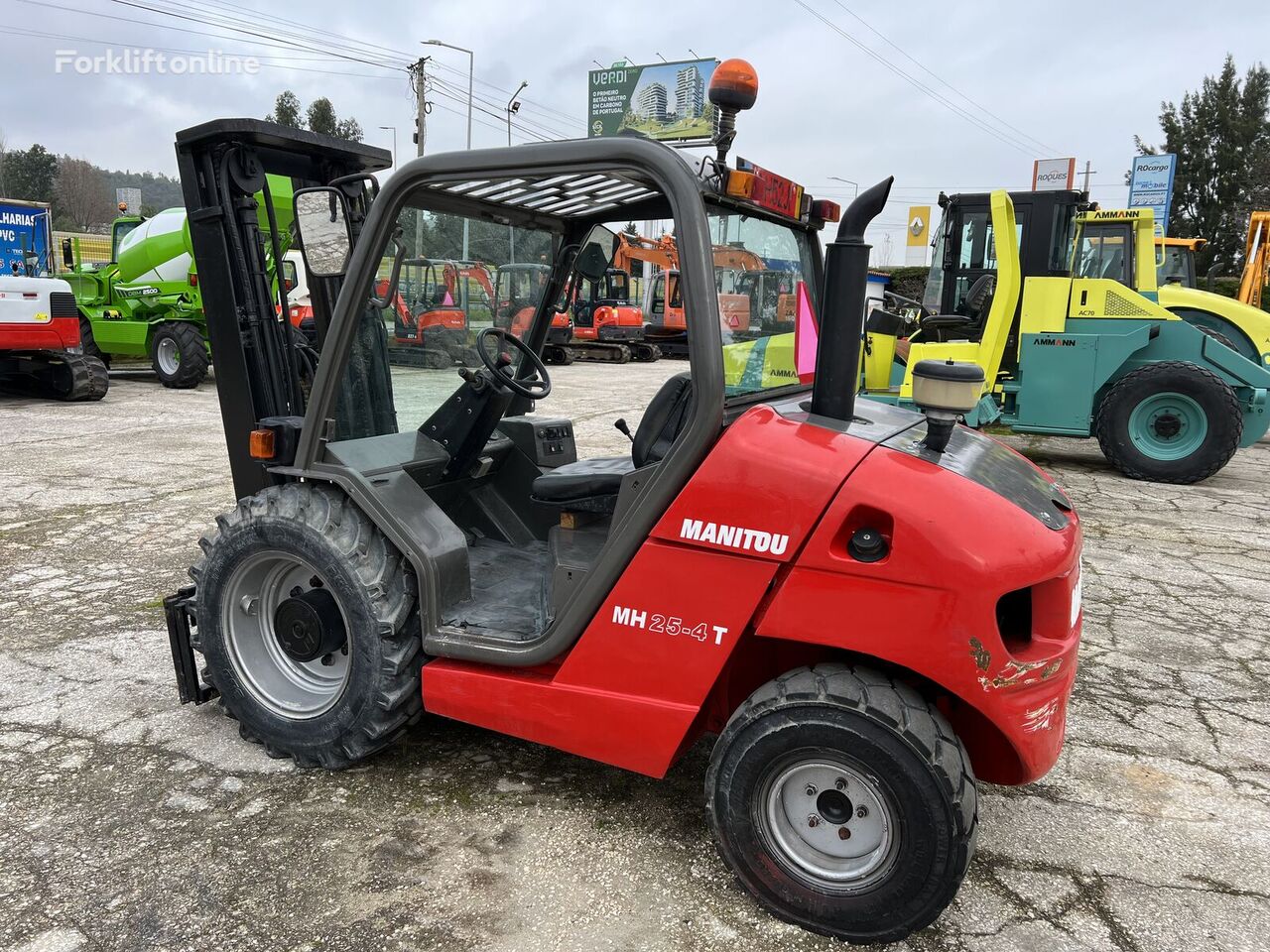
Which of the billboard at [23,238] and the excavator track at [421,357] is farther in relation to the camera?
the billboard at [23,238]

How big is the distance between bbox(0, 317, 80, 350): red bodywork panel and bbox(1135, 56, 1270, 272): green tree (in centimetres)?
4180

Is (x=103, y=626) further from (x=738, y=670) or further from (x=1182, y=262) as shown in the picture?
(x=1182, y=262)

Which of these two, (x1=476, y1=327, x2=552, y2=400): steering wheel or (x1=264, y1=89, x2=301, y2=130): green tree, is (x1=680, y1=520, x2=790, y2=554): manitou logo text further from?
(x1=264, y1=89, x2=301, y2=130): green tree

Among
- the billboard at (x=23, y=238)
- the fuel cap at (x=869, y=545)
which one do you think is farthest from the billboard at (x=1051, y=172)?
the billboard at (x=23, y=238)

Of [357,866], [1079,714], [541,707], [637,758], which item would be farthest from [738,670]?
[1079,714]

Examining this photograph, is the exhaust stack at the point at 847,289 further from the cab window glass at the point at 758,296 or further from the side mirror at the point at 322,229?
the side mirror at the point at 322,229

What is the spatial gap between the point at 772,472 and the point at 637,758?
907mm

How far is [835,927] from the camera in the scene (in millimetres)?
2211

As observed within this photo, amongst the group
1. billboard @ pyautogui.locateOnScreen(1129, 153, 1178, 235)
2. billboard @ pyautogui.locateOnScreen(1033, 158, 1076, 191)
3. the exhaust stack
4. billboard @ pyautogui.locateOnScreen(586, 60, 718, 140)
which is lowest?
the exhaust stack

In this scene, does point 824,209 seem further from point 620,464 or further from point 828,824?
point 828,824

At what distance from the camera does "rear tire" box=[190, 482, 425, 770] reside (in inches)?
107

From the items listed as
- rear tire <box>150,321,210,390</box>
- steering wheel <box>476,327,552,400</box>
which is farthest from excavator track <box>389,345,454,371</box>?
rear tire <box>150,321,210,390</box>

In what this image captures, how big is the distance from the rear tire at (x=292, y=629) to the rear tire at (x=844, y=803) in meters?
1.08

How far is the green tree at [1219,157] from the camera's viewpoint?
3838 centimetres
